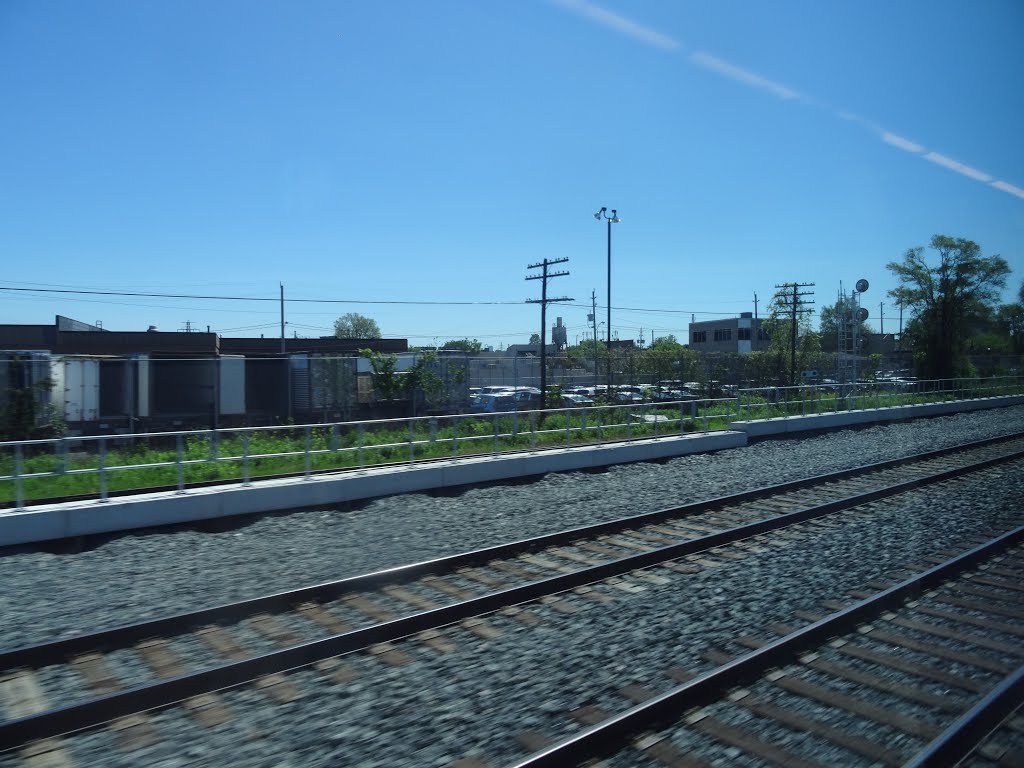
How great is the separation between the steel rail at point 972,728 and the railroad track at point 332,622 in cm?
344

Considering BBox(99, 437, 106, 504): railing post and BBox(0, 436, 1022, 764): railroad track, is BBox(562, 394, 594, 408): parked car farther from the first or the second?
BBox(99, 437, 106, 504): railing post

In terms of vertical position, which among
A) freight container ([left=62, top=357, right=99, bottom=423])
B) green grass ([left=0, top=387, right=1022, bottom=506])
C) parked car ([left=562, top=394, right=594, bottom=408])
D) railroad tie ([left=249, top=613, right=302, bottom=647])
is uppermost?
freight container ([left=62, top=357, right=99, bottom=423])

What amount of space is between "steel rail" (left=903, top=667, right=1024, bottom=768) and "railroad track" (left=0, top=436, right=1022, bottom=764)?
3442 millimetres

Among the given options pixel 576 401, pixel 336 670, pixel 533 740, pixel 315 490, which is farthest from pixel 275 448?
pixel 576 401

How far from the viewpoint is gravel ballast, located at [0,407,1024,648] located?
750 cm

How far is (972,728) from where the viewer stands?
4.54m

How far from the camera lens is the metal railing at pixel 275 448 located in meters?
11.7

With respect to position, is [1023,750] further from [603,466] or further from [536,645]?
[603,466]

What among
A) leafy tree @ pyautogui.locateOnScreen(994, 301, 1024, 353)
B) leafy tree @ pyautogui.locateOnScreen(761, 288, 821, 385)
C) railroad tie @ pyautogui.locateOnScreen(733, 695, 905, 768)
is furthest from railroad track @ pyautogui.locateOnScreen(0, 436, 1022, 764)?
leafy tree @ pyautogui.locateOnScreen(994, 301, 1024, 353)

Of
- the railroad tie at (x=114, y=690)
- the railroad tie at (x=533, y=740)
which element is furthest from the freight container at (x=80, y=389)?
the railroad tie at (x=533, y=740)

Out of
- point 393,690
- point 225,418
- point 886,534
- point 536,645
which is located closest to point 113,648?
point 393,690

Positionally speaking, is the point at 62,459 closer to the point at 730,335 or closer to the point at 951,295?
the point at 951,295

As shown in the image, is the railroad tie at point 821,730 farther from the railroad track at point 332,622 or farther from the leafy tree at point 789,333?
the leafy tree at point 789,333

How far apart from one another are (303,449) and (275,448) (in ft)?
2.82
